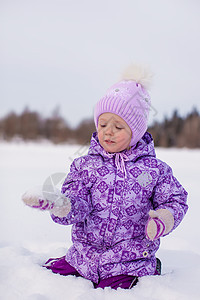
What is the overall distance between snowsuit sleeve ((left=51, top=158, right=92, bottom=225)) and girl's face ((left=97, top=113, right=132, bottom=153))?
0.53 feet

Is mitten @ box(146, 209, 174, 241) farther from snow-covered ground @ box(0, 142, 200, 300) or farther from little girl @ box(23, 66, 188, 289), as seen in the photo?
snow-covered ground @ box(0, 142, 200, 300)

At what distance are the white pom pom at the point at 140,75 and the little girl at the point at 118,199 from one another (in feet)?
0.27

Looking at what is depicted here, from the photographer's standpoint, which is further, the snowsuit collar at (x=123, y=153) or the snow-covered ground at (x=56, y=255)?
the snowsuit collar at (x=123, y=153)

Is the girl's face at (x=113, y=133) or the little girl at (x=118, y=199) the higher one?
the girl's face at (x=113, y=133)

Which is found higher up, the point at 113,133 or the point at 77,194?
the point at 113,133

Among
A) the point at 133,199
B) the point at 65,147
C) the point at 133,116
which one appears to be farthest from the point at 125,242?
the point at 65,147

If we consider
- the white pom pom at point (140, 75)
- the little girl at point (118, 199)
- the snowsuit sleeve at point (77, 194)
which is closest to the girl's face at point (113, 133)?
the little girl at point (118, 199)

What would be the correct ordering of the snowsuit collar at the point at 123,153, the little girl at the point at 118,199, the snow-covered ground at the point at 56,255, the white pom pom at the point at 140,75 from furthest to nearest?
1. the white pom pom at the point at 140,75
2. the snowsuit collar at the point at 123,153
3. the little girl at the point at 118,199
4. the snow-covered ground at the point at 56,255

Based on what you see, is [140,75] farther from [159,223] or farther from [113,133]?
[159,223]

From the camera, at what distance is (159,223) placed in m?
1.27

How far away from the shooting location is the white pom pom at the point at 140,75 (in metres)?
1.62

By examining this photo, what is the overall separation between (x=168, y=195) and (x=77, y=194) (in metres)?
0.41

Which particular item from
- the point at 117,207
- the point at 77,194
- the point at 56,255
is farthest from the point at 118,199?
the point at 56,255

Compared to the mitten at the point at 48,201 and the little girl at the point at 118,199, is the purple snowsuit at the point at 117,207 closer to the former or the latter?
the little girl at the point at 118,199
